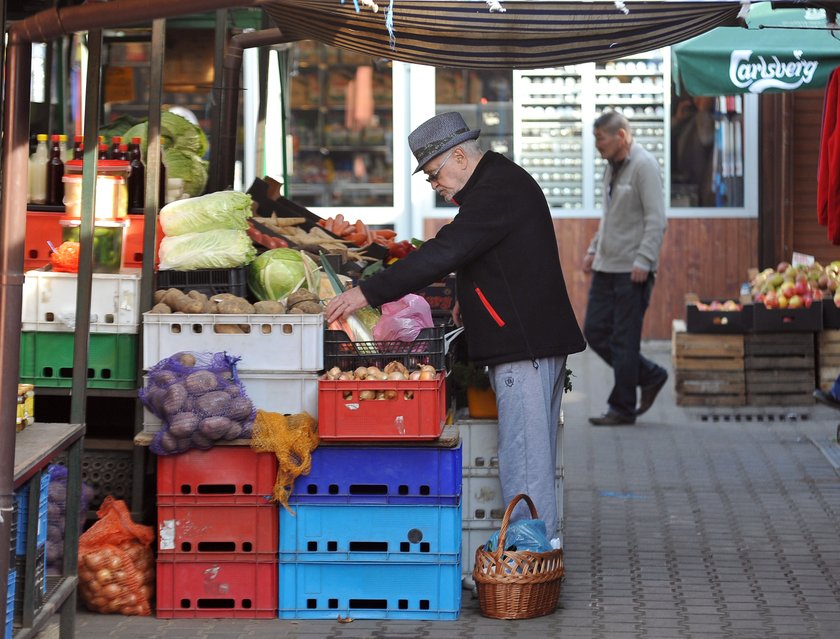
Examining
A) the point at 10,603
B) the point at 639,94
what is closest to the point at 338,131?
the point at 639,94

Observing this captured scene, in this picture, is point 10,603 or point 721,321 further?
point 721,321

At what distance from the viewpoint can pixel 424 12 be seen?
16.5 ft

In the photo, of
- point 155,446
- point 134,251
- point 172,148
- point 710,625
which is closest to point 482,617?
point 710,625

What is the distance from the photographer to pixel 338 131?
1411 cm

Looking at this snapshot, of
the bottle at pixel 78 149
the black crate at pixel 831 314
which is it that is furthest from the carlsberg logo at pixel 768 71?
the bottle at pixel 78 149

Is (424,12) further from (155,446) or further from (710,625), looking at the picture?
(710,625)

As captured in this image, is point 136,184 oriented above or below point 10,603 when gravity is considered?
above

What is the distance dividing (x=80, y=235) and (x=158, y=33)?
1.07 metres

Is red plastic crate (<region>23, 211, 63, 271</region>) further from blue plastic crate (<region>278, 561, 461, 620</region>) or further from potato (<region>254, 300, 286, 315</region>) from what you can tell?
blue plastic crate (<region>278, 561, 461, 620</region>)

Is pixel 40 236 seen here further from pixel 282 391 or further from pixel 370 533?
pixel 370 533

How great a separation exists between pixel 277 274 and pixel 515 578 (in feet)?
5.95

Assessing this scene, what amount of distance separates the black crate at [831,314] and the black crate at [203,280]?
226 inches

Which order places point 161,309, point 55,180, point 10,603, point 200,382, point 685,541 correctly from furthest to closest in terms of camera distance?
point 685,541
point 55,180
point 161,309
point 200,382
point 10,603

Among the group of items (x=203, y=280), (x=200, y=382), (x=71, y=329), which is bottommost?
(x=200, y=382)
